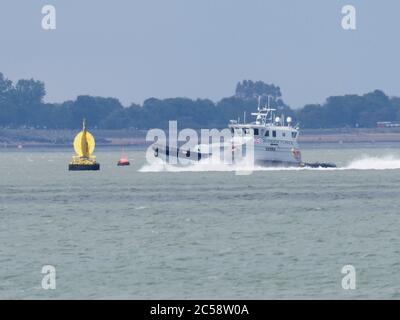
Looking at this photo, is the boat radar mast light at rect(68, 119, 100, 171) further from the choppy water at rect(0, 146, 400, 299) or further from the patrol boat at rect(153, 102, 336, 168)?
the choppy water at rect(0, 146, 400, 299)

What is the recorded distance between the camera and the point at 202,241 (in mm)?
78875

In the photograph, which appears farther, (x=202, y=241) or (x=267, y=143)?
(x=267, y=143)

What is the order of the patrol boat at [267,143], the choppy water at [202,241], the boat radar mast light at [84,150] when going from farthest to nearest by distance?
the boat radar mast light at [84,150] → the patrol boat at [267,143] → the choppy water at [202,241]

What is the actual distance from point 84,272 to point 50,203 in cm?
5206

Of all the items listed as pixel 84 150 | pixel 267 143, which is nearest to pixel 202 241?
pixel 267 143

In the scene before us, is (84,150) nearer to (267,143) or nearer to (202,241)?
(267,143)

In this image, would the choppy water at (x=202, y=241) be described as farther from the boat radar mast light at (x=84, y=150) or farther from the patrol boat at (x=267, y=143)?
the boat radar mast light at (x=84, y=150)

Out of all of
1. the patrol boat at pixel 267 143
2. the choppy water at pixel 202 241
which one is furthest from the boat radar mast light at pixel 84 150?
the choppy water at pixel 202 241

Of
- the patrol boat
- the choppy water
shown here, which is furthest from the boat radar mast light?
the choppy water

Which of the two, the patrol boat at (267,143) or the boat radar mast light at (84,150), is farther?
the boat radar mast light at (84,150)

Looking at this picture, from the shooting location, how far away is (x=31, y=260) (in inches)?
2776

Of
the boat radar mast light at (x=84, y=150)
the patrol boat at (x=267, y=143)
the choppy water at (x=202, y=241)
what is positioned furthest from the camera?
the boat radar mast light at (x=84, y=150)

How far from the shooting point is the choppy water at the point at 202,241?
60.4 m

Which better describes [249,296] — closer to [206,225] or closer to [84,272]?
[84,272]
